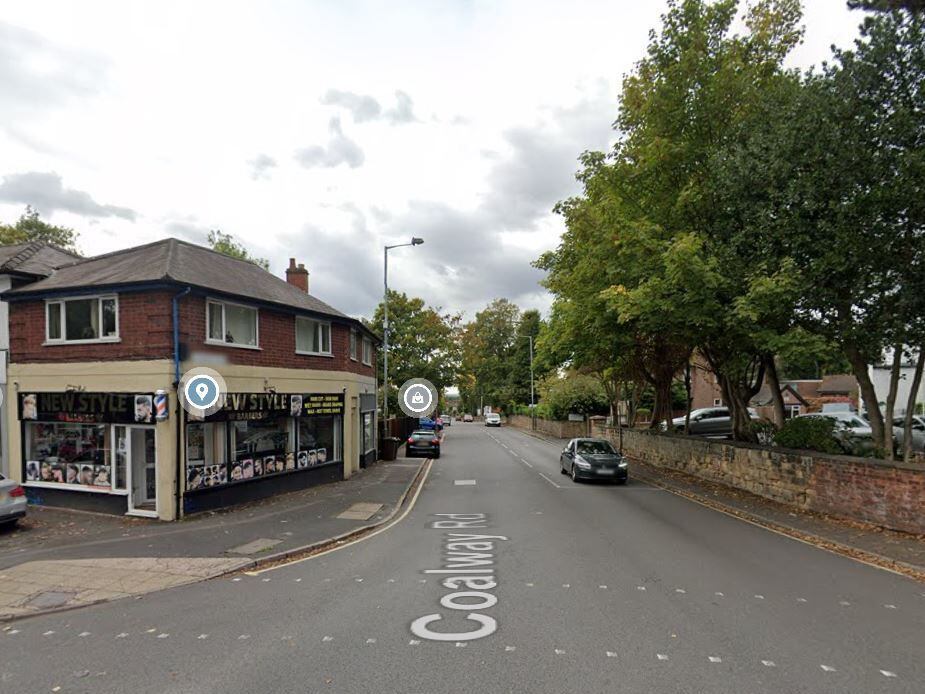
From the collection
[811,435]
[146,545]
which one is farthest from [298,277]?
[811,435]

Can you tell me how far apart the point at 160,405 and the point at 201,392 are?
901 millimetres

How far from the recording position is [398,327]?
1566 inches

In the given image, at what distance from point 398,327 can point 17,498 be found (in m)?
29.2

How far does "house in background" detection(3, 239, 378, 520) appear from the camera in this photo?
1253 centimetres

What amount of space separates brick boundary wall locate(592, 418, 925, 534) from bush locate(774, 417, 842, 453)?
40 centimetres

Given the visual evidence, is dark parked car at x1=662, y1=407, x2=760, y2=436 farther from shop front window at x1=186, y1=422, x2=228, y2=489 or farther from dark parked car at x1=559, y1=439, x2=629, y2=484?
shop front window at x1=186, y1=422, x2=228, y2=489

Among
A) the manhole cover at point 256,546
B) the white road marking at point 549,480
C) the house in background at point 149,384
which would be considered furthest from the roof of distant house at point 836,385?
the manhole cover at point 256,546

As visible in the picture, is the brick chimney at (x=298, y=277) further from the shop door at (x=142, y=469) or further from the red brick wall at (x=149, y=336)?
the shop door at (x=142, y=469)

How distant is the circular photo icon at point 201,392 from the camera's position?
12.5m

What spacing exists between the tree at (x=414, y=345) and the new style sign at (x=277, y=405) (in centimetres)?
2090

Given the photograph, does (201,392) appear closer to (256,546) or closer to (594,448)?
(256,546)

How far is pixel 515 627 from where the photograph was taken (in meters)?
5.91

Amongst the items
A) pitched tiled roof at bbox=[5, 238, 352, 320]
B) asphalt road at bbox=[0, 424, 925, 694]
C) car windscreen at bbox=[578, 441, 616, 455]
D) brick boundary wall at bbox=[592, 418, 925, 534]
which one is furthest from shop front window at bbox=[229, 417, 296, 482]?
brick boundary wall at bbox=[592, 418, 925, 534]

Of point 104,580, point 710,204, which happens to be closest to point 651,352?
point 710,204
